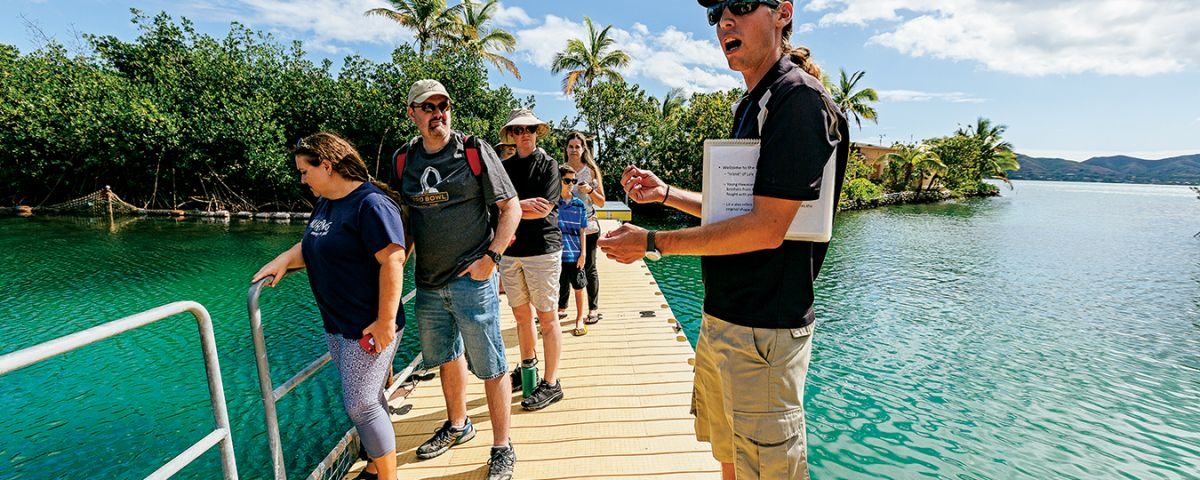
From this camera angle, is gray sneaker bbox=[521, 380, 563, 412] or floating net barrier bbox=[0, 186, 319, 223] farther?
floating net barrier bbox=[0, 186, 319, 223]

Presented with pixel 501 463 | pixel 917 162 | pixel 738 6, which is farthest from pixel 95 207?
pixel 917 162

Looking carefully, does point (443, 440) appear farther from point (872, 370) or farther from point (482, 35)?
point (482, 35)

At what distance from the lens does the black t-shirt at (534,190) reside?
129 inches

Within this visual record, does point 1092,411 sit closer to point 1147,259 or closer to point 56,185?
point 1147,259

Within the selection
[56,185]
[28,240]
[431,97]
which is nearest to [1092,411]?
[431,97]

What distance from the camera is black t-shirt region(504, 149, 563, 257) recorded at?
3.28 meters

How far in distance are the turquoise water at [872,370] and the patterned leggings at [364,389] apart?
247 centimetres

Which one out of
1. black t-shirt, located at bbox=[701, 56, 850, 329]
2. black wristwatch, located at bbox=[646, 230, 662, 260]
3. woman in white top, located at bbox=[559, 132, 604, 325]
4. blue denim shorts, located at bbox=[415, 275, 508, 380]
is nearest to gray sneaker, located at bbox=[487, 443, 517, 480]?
blue denim shorts, located at bbox=[415, 275, 508, 380]

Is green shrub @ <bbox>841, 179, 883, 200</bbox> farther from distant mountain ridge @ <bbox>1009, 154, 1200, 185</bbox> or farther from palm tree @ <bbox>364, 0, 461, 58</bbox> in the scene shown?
distant mountain ridge @ <bbox>1009, 154, 1200, 185</bbox>

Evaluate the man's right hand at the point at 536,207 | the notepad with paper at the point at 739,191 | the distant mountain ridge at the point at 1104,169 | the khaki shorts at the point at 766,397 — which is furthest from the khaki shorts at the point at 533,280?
the distant mountain ridge at the point at 1104,169

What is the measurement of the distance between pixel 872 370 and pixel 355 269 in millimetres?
6046

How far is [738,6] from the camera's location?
1.38 m

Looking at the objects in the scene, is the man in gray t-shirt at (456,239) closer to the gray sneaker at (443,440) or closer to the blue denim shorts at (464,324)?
the blue denim shorts at (464,324)

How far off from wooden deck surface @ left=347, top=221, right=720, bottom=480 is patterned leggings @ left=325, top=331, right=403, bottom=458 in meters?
0.59
